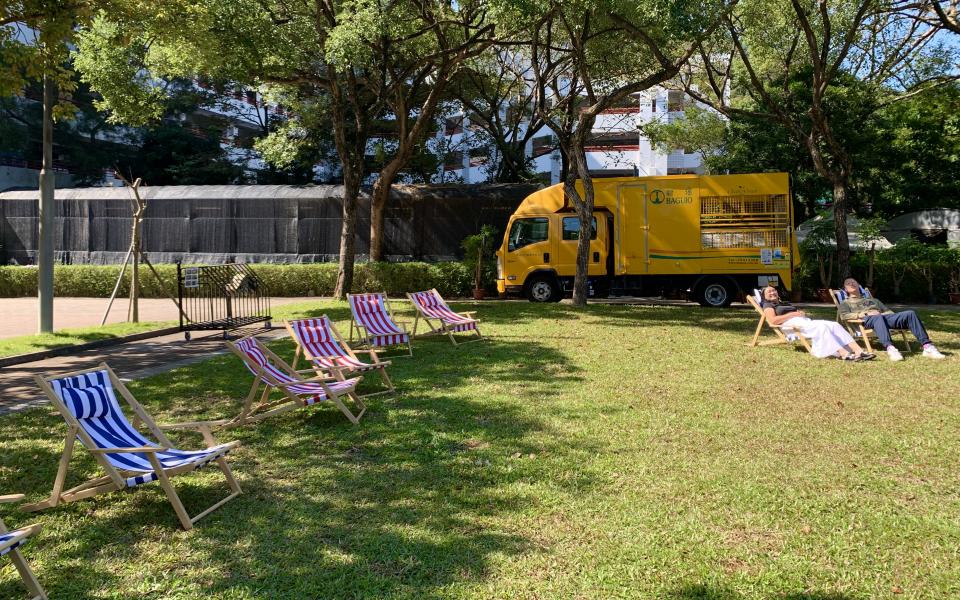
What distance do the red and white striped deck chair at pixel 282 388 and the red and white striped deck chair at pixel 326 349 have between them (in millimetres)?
775

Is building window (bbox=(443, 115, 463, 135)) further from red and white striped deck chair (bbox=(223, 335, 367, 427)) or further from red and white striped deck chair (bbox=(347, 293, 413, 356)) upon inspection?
red and white striped deck chair (bbox=(223, 335, 367, 427))

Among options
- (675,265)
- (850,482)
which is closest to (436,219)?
(675,265)

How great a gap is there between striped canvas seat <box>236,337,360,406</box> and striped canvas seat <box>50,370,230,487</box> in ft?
4.78

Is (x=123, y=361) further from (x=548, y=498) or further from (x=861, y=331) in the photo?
(x=861, y=331)

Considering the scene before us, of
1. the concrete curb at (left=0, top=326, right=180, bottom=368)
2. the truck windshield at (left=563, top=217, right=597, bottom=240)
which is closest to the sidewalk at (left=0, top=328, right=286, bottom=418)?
the concrete curb at (left=0, top=326, right=180, bottom=368)

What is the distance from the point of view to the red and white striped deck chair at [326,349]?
7.81 metres

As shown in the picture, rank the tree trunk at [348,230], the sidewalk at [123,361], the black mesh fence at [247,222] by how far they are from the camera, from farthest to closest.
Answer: the black mesh fence at [247,222] < the tree trunk at [348,230] < the sidewalk at [123,361]

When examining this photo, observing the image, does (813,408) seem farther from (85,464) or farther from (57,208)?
(57,208)

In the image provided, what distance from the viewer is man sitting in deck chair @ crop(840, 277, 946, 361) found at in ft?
32.0

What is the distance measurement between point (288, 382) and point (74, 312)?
559 inches

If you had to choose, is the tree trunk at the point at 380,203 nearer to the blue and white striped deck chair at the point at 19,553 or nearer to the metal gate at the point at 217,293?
the metal gate at the point at 217,293

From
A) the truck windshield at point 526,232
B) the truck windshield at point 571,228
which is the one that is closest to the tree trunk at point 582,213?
the truck windshield at point 571,228

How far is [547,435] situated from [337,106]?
44.3ft

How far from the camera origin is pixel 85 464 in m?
5.45
